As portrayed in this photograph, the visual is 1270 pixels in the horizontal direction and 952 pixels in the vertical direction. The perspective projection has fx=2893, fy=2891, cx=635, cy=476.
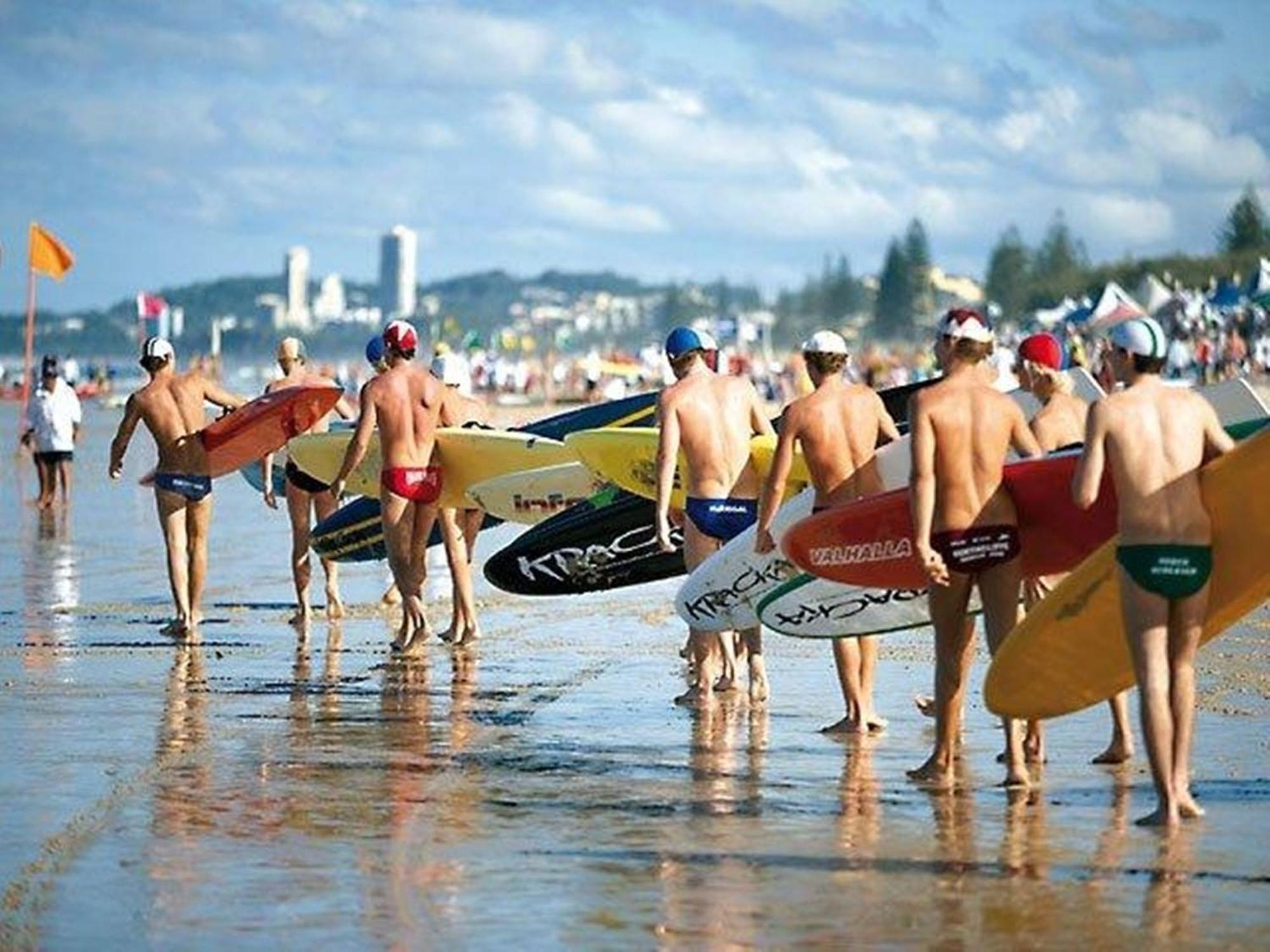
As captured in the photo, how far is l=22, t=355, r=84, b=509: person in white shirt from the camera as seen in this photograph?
1108 inches

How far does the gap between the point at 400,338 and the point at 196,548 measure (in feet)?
5.75

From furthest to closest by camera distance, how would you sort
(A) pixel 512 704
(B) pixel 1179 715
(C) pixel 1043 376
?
(A) pixel 512 704 < (C) pixel 1043 376 < (B) pixel 1179 715

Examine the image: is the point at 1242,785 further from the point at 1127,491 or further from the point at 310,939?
the point at 310,939

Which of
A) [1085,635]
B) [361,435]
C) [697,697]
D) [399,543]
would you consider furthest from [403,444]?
[1085,635]

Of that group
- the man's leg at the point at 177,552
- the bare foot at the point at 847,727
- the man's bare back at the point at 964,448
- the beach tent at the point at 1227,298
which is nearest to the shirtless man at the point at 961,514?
the man's bare back at the point at 964,448

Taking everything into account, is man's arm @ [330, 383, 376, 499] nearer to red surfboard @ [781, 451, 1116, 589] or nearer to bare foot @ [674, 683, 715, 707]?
bare foot @ [674, 683, 715, 707]

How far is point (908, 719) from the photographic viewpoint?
11758 mm

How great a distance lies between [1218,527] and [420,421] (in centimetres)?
646

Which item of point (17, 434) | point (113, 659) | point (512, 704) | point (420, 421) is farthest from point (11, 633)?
point (17, 434)

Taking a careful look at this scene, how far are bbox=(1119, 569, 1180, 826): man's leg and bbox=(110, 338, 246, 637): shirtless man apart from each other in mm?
7748

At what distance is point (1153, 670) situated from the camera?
8.77 metres

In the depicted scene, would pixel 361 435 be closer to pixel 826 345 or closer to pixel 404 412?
pixel 404 412

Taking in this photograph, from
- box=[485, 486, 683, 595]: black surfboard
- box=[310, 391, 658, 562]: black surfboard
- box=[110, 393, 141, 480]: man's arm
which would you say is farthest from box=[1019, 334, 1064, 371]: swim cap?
box=[110, 393, 141, 480]: man's arm

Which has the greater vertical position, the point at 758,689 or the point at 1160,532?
the point at 1160,532
